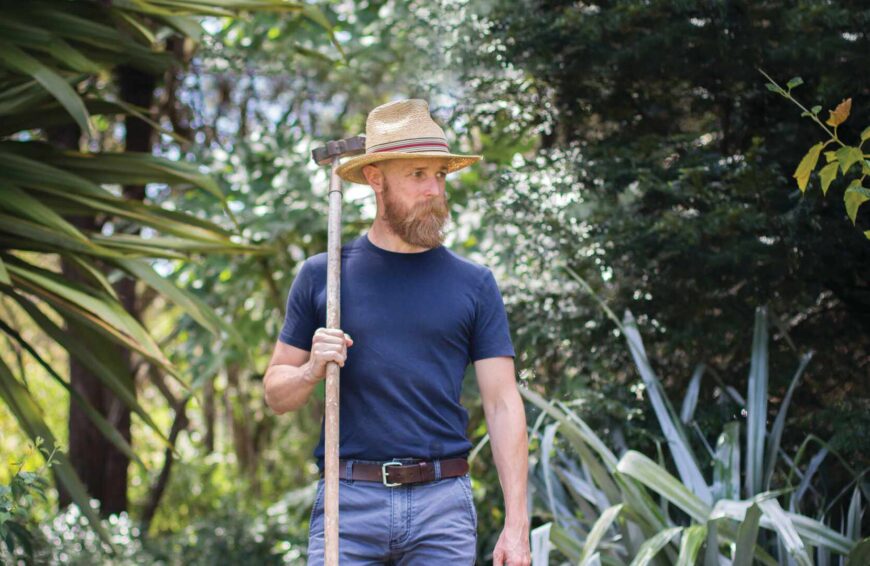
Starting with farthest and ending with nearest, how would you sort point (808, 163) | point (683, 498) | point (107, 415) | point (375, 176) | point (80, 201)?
point (107, 415)
point (80, 201)
point (683, 498)
point (375, 176)
point (808, 163)

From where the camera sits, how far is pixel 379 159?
2.66 meters

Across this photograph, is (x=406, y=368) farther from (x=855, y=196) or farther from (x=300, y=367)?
(x=855, y=196)

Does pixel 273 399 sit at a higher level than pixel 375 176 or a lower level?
lower

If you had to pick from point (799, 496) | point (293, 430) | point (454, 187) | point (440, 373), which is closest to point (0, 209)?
point (440, 373)

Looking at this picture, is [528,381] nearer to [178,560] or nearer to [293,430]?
[178,560]

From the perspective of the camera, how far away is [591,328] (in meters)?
4.22

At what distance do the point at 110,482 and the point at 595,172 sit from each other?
3.56 metres

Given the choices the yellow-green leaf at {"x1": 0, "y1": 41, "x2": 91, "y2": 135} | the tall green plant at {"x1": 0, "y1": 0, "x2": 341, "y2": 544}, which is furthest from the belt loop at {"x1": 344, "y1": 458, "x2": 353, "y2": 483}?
the yellow-green leaf at {"x1": 0, "y1": 41, "x2": 91, "y2": 135}

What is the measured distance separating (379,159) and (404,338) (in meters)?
0.44

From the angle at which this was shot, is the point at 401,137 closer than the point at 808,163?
No

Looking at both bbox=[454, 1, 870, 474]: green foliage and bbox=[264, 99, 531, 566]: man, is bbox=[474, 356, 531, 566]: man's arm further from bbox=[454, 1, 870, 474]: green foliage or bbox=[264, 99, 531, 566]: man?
bbox=[454, 1, 870, 474]: green foliage

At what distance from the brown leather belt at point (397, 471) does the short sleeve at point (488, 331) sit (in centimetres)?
28

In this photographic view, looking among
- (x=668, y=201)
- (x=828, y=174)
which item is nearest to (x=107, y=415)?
(x=668, y=201)

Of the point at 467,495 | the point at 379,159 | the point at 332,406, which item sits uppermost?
the point at 379,159
